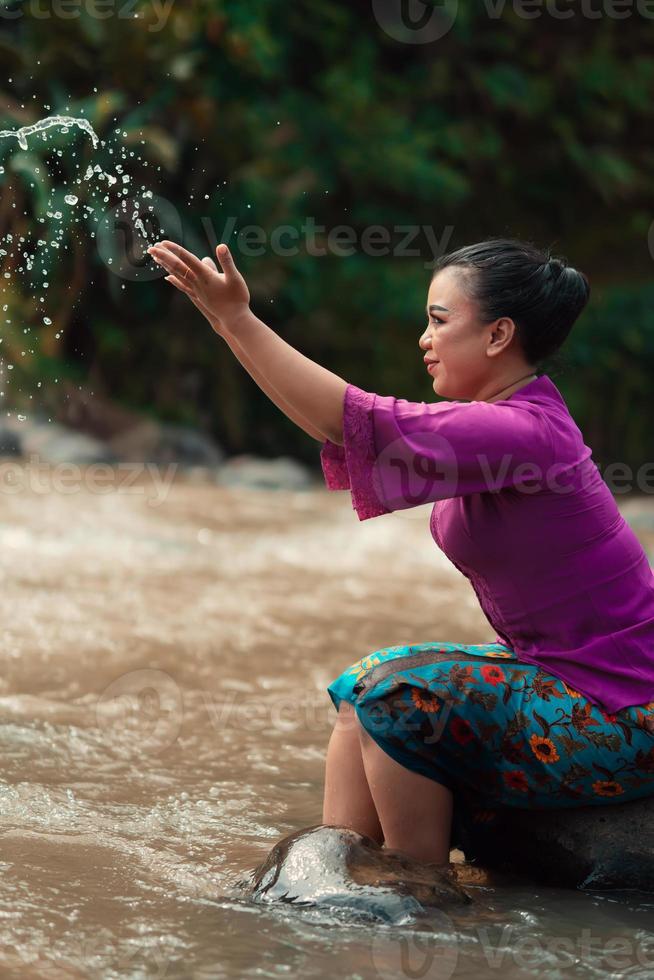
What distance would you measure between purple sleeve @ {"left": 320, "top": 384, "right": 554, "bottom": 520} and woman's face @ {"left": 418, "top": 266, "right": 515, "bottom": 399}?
0.20 m

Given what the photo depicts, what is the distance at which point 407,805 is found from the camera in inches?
90.0

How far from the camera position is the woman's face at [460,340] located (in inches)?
92.1

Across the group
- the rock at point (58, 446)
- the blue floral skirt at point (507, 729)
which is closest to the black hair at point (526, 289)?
the blue floral skirt at point (507, 729)

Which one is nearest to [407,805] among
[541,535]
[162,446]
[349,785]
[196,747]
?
[349,785]

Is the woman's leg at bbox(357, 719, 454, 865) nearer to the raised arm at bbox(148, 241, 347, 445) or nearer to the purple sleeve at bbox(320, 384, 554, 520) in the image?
the purple sleeve at bbox(320, 384, 554, 520)

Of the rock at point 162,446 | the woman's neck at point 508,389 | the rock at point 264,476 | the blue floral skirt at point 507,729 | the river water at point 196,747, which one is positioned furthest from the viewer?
the rock at point 162,446

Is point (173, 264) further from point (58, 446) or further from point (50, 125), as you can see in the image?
point (58, 446)

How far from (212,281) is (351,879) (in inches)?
41.3

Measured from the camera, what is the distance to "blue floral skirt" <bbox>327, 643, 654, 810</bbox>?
7.35ft

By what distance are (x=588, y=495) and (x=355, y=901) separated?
82cm

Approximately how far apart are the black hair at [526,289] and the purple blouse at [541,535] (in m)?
0.09

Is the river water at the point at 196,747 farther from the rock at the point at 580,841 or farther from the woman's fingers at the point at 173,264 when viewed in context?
the woman's fingers at the point at 173,264

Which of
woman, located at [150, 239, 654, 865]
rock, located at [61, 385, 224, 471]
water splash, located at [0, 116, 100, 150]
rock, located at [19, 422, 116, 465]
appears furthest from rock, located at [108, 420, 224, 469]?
woman, located at [150, 239, 654, 865]

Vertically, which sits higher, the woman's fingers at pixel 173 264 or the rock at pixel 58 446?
the rock at pixel 58 446
